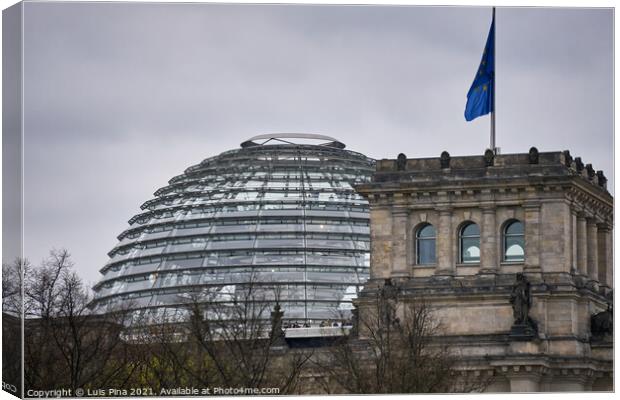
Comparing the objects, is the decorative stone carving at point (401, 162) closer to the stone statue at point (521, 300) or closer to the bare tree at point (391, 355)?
the bare tree at point (391, 355)

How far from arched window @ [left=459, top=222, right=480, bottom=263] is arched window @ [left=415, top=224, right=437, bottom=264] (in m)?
1.07

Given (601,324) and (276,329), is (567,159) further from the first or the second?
(276,329)

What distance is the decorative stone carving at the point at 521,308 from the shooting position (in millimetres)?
94312

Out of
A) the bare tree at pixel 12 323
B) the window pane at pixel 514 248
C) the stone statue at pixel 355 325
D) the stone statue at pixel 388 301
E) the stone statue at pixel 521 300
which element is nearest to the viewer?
the bare tree at pixel 12 323

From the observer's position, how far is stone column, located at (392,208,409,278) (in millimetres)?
97562

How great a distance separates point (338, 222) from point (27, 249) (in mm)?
70124

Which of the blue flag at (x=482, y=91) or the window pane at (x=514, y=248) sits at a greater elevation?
the blue flag at (x=482, y=91)

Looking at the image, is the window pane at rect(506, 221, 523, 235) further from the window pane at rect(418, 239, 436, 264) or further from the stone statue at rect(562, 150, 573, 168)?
the stone statue at rect(562, 150, 573, 168)

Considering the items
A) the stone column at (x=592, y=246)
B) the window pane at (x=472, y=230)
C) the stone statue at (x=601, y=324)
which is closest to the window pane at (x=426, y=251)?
the window pane at (x=472, y=230)

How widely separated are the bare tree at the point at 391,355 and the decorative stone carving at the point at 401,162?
14.4 feet

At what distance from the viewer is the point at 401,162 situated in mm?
97188

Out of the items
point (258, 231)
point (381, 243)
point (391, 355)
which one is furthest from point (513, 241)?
point (258, 231)

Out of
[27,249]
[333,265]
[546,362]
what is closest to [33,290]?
[27,249]

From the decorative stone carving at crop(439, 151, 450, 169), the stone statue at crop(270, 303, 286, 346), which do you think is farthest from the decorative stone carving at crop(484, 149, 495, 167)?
the stone statue at crop(270, 303, 286, 346)
